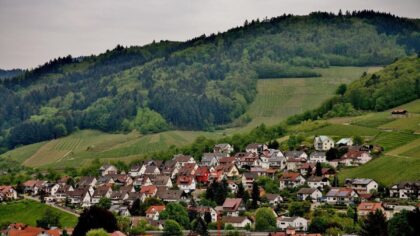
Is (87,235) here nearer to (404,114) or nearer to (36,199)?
(36,199)

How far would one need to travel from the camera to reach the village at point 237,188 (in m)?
56.6

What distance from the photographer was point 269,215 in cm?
5409

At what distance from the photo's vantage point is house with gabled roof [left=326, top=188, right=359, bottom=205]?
5847cm

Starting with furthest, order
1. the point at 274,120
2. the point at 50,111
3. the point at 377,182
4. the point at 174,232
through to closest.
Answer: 1. the point at 50,111
2. the point at 274,120
3. the point at 377,182
4. the point at 174,232

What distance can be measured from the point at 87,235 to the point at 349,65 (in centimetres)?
10575

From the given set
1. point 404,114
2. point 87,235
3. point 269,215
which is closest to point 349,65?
point 404,114

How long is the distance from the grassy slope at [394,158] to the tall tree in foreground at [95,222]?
21.0 m

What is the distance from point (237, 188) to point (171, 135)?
1701 inches

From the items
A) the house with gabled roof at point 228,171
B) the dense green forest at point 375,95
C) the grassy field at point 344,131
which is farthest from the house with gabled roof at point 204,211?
the dense green forest at point 375,95

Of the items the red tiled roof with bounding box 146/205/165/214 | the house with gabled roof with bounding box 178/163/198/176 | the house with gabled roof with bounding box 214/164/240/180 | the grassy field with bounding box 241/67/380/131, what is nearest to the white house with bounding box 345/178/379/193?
the house with gabled roof with bounding box 214/164/240/180

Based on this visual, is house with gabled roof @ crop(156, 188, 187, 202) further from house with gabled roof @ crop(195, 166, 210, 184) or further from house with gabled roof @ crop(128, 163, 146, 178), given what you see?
house with gabled roof @ crop(128, 163, 146, 178)

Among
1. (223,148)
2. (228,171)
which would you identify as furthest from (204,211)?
(223,148)

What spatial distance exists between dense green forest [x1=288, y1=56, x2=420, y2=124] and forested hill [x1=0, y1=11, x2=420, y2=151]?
90.9 feet

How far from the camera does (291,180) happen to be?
6506 cm
